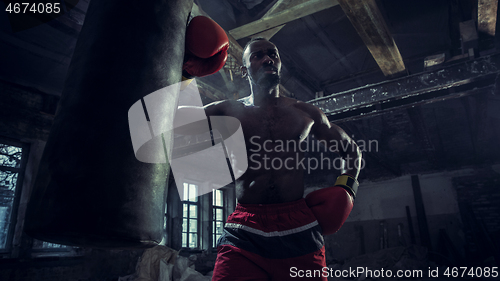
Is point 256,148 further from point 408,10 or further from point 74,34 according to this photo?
point 408,10

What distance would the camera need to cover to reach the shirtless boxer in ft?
4.61

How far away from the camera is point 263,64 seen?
190 centimetres

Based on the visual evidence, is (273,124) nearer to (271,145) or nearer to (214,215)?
(271,145)

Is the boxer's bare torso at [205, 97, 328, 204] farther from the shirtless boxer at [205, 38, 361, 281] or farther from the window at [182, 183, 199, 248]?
the window at [182, 183, 199, 248]

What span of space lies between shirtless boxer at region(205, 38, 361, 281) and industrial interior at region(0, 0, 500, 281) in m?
0.48

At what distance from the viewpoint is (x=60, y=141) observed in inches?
23.7

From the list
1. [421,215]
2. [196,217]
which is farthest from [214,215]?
[421,215]

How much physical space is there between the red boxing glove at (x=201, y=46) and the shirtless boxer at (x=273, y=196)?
2.25 ft

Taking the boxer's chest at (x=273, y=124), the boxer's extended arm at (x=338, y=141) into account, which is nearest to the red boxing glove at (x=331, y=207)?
the boxer's extended arm at (x=338, y=141)

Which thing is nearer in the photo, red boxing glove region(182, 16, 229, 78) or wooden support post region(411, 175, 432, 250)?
red boxing glove region(182, 16, 229, 78)

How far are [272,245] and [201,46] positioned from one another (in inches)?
37.4

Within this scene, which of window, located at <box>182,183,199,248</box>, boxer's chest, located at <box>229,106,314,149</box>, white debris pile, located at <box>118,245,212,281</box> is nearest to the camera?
boxer's chest, located at <box>229,106,314,149</box>

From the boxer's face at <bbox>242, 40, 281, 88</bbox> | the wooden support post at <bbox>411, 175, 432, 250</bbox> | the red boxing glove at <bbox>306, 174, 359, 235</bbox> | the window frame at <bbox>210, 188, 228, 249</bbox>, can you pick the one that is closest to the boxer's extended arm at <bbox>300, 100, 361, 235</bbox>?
the red boxing glove at <bbox>306, 174, 359, 235</bbox>

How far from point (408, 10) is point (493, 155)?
20.9 feet
